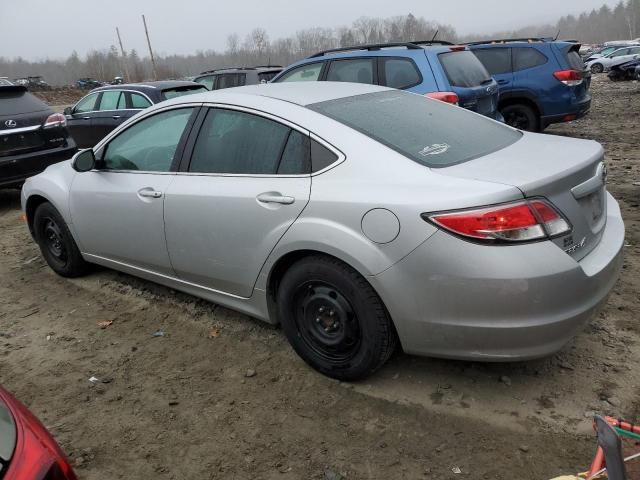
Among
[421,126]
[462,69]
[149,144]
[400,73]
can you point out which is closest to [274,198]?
[421,126]

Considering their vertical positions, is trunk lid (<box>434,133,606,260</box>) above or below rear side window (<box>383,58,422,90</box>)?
below

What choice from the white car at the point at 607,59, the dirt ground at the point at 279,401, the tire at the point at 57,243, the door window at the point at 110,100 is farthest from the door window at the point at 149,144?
the white car at the point at 607,59

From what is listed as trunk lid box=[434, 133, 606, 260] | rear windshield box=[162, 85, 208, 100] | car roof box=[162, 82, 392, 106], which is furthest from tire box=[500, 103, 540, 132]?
trunk lid box=[434, 133, 606, 260]

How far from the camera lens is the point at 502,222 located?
236cm

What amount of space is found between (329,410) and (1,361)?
2.20 metres

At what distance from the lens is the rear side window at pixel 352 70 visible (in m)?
7.56

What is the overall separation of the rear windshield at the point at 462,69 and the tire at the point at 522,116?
2.38 metres

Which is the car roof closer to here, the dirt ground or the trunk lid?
the trunk lid

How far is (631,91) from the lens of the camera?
1900cm

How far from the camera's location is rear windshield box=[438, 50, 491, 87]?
7020 millimetres

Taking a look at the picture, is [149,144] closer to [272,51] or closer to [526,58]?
[526,58]

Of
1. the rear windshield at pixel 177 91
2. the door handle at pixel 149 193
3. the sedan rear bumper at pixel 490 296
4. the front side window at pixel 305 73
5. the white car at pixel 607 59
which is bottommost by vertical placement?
the white car at pixel 607 59

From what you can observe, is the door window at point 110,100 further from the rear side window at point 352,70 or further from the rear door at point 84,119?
the rear side window at point 352,70

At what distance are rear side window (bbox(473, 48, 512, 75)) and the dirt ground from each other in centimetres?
662
